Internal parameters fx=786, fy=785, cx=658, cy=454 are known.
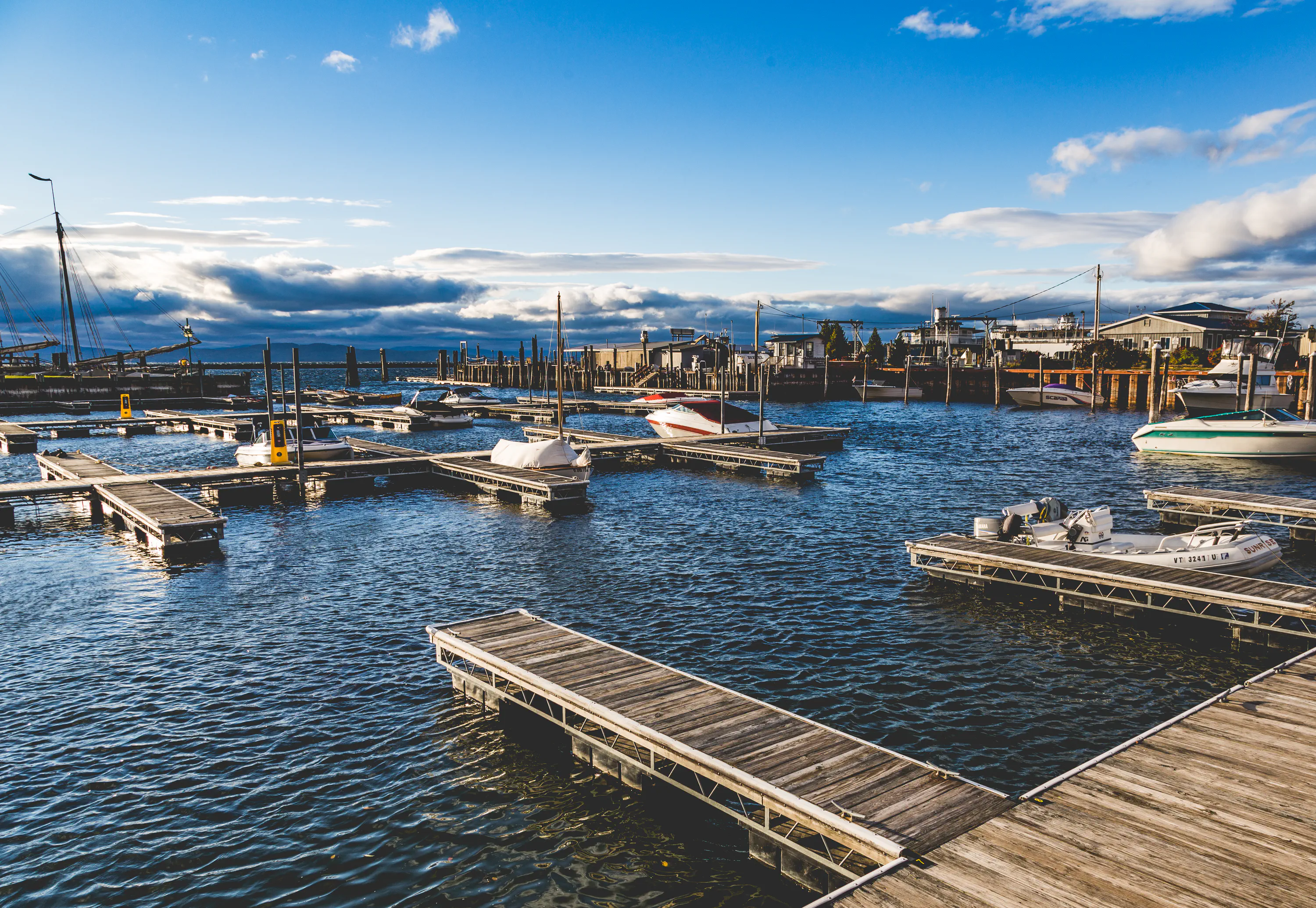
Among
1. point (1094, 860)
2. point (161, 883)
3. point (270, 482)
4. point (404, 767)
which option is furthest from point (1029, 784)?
point (270, 482)

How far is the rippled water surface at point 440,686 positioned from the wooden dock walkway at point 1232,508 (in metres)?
0.95

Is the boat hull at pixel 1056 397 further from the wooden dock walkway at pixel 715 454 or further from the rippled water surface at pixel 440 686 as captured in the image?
the rippled water surface at pixel 440 686

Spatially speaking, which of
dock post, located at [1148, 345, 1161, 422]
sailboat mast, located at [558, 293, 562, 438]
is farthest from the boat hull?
sailboat mast, located at [558, 293, 562, 438]

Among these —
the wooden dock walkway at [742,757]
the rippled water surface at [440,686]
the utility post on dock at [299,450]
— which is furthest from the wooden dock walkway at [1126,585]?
the utility post on dock at [299,450]

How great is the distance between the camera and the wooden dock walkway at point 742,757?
879 centimetres

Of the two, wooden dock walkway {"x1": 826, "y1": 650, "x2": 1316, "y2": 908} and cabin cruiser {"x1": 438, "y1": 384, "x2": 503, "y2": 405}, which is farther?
cabin cruiser {"x1": 438, "y1": 384, "x2": 503, "y2": 405}

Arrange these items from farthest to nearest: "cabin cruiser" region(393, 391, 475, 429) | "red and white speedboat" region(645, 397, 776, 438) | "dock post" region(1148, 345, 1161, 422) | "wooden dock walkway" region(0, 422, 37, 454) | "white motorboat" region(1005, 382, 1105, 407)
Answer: "white motorboat" region(1005, 382, 1105, 407)
"cabin cruiser" region(393, 391, 475, 429)
"dock post" region(1148, 345, 1161, 422)
"wooden dock walkway" region(0, 422, 37, 454)
"red and white speedboat" region(645, 397, 776, 438)

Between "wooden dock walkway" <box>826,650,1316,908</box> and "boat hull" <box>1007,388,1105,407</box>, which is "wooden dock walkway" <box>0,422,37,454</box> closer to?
"wooden dock walkway" <box>826,650,1316,908</box>

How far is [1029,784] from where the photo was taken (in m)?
11.7

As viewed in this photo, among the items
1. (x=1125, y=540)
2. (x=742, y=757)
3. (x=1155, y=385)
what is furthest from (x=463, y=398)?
(x=742, y=757)

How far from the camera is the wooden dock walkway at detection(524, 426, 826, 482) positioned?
4038 cm

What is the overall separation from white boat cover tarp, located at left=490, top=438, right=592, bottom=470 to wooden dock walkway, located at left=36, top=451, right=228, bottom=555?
522 inches

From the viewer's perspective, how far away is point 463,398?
10131 centimetres

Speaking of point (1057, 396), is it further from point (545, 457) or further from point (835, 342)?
point (545, 457)
